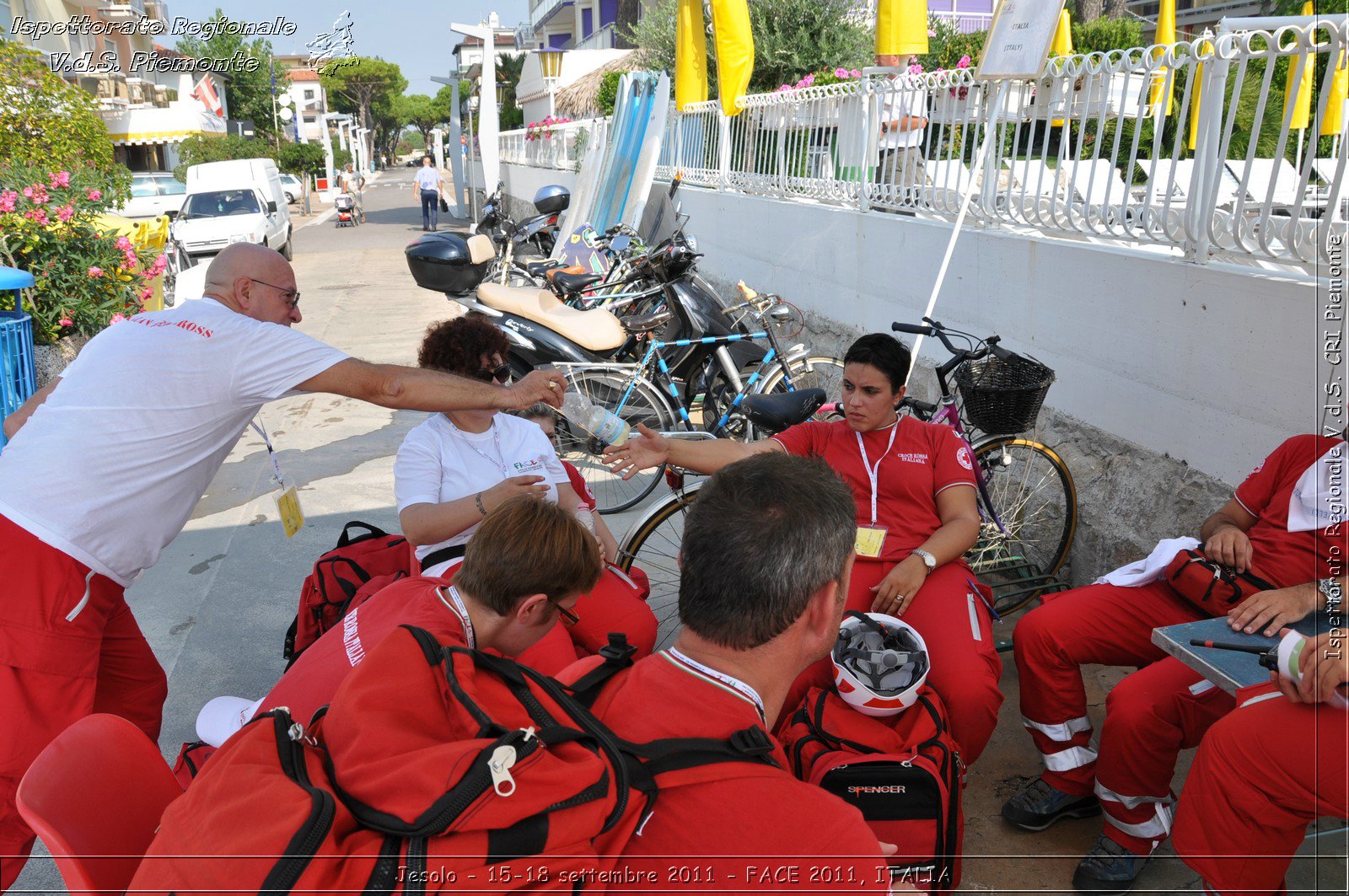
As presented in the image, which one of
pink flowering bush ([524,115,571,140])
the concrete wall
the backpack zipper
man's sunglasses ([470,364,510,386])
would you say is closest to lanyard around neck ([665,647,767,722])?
the backpack zipper

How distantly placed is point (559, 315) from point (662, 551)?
90.8 inches

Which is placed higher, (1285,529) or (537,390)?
(537,390)

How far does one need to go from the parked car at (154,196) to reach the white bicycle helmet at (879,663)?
19267 mm

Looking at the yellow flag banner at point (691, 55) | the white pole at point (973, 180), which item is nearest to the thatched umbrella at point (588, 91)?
the yellow flag banner at point (691, 55)

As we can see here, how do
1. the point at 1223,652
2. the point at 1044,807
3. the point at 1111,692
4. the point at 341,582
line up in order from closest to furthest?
the point at 1223,652, the point at 1111,692, the point at 1044,807, the point at 341,582

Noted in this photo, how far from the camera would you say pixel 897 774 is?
2250 mm

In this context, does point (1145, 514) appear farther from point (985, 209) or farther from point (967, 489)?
point (985, 209)

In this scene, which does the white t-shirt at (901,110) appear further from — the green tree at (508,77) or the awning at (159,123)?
the green tree at (508,77)

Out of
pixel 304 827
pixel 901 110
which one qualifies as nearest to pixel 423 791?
pixel 304 827

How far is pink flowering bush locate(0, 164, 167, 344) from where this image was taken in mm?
6703

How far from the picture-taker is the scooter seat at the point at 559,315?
5.70 metres

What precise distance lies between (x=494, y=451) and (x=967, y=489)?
1.64 m

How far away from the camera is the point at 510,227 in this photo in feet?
44.4

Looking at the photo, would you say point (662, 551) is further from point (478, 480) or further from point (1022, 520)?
point (1022, 520)
